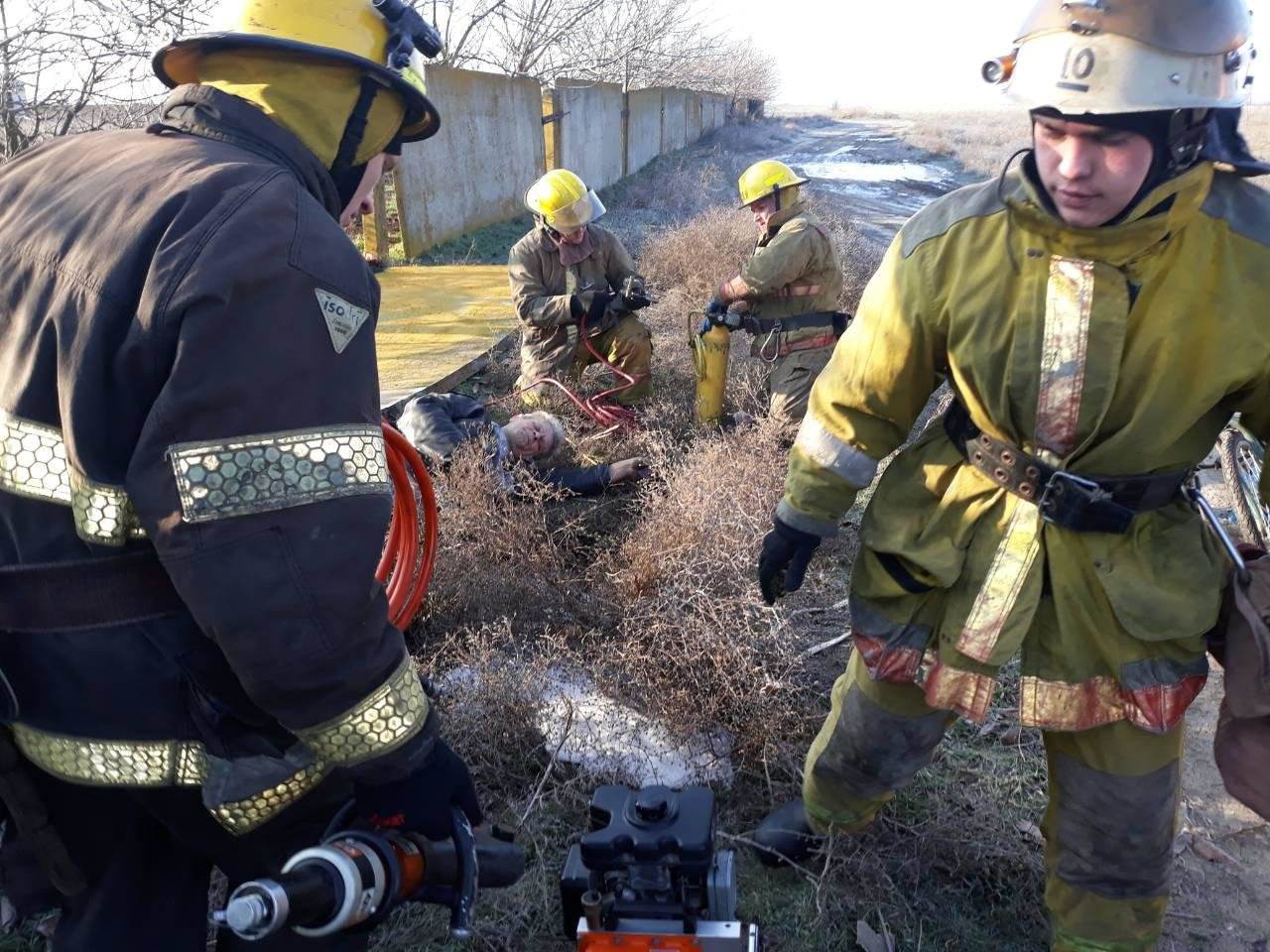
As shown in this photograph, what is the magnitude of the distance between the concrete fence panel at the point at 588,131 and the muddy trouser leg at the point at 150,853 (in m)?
16.3

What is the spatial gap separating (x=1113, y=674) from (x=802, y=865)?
3.55 ft

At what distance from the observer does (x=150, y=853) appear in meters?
1.63

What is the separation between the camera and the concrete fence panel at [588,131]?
16703 mm

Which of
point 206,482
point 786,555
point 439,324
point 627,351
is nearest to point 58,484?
point 206,482

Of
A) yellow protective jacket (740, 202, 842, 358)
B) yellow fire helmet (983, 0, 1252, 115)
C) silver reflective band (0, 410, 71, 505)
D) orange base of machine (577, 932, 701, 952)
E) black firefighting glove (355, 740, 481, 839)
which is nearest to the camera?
silver reflective band (0, 410, 71, 505)

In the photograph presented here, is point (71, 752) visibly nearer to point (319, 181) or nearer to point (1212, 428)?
point (319, 181)

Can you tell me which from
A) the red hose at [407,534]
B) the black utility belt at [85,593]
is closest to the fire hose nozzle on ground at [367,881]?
the black utility belt at [85,593]

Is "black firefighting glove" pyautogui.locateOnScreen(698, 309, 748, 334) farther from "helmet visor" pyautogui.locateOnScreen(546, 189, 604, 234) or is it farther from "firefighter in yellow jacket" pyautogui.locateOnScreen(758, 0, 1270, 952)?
"firefighter in yellow jacket" pyautogui.locateOnScreen(758, 0, 1270, 952)

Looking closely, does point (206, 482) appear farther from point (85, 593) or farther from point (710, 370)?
point (710, 370)

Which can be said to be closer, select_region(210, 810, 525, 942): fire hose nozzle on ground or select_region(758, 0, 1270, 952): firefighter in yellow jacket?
select_region(210, 810, 525, 942): fire hose nozzle on ground

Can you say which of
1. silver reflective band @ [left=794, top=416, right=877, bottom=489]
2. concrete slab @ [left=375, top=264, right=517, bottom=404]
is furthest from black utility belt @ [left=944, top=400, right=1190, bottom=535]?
concrete slab @ [left=375, top=264, right=517, bottom=404]

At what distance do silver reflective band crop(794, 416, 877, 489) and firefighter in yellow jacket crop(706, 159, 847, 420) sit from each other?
155 inches

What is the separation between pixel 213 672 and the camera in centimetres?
138

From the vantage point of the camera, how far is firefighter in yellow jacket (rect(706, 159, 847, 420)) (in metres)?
6.11
